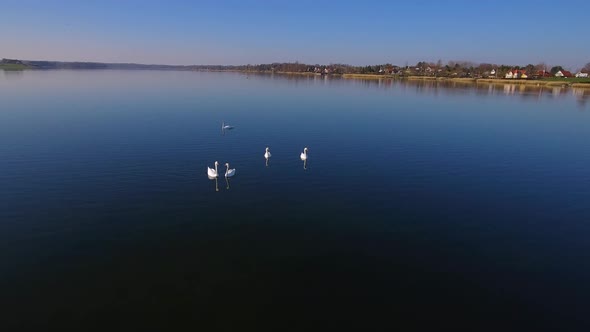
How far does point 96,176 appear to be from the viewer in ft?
83.1

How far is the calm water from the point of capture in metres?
12.6

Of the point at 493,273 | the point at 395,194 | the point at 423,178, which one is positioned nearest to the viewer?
the point at 493,273

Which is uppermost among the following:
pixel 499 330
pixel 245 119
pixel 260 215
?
pixel 245 119

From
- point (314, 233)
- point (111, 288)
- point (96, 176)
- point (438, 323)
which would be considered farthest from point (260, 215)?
point (96, 176)

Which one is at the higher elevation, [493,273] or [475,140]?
[475,140]

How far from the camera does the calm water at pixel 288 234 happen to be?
12.6m

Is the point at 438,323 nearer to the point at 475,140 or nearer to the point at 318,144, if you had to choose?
the point at 318,144

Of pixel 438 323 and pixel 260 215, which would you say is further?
pixel 260 215

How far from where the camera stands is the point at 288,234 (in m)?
17.8

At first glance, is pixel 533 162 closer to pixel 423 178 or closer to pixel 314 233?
pixel 423 178

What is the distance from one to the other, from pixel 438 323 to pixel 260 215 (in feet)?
35.9

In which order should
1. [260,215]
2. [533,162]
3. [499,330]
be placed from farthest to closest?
[533,162]
[260,215]
[499,330]

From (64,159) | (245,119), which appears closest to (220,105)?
(245,119)

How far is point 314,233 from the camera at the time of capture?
1806cm
